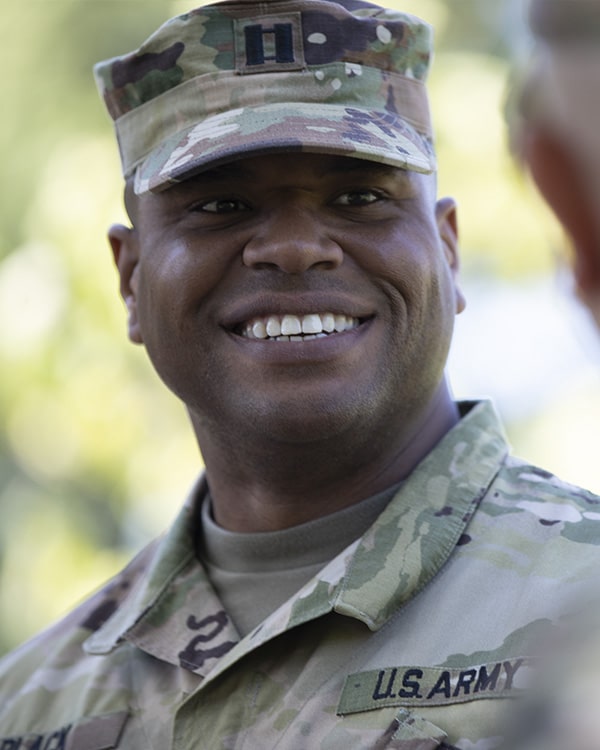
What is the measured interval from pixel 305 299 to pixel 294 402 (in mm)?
223

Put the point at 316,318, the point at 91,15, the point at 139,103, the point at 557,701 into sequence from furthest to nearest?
1. the point at 91,15
2. the point at 139,103
3. the point at 316,318
4. the point at 557,701

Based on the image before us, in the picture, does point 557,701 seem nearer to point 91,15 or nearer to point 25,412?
point 25,412

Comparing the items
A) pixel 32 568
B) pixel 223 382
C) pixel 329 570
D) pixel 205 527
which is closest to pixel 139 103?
pixel 223 382

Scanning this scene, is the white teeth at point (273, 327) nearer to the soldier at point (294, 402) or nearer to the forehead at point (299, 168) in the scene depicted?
the soldier at point (294, 402)

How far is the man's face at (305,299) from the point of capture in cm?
262

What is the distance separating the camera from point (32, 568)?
307 inches

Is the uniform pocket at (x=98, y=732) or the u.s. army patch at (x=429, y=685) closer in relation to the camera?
the u.s. army patch at (x=429, y=685)

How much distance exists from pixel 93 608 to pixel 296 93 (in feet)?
4.57

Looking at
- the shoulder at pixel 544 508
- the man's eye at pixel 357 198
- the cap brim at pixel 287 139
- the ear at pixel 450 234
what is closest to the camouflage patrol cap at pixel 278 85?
the cap brim at pixel 287 139

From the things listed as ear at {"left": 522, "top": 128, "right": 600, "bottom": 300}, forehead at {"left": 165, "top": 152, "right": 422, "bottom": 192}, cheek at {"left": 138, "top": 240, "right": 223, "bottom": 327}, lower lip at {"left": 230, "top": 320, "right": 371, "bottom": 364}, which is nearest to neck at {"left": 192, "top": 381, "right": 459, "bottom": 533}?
lower lip at {"left": 230, "top": 320, "right": 371, "bottom": 364}

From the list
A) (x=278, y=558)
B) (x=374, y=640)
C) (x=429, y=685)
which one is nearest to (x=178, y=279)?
(x=278, y=558)

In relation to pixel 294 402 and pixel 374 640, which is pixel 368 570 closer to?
pixel 374 640

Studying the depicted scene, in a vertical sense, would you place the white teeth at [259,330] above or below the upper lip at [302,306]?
below

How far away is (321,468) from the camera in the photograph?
2.70 m
